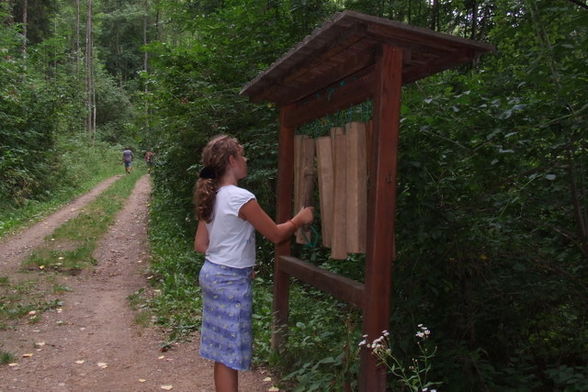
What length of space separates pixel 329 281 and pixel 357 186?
82 centimetres

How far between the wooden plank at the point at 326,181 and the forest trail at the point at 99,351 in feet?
5.91

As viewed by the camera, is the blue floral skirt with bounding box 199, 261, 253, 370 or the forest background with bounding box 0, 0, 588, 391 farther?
the forest background with bounding box 0, 0, 588, 391

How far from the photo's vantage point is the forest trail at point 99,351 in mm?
4918

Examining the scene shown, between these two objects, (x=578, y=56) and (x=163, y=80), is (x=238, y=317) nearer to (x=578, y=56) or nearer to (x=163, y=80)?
(x=578, y=56)

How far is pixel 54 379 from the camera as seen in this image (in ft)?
16.4

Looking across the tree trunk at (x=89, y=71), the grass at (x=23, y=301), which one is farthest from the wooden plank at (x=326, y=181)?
the tree trunk at (x=89, y=71)

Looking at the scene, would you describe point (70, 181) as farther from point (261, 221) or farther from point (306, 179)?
point (261, 221)

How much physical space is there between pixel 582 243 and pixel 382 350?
187 cm

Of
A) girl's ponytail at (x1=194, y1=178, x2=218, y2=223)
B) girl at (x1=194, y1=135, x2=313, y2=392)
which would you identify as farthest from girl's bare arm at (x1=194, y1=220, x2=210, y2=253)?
girl's ponytail at (x1=194, y1=178, x2=218, y2=223)

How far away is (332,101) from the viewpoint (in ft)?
12.8

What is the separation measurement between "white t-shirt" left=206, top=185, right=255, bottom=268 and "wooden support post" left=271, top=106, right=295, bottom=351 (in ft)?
4.87

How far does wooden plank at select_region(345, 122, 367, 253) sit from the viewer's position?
3.41 m

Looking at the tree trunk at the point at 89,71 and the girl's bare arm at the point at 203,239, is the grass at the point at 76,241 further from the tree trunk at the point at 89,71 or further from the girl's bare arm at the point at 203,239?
the tree trunk at the point at 89,71

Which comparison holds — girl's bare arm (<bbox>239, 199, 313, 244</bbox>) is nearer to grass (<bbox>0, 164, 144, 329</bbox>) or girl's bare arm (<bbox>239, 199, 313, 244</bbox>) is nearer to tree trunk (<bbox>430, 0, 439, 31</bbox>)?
grass (<bbox>0, 164, 144, 329</bbox>)
